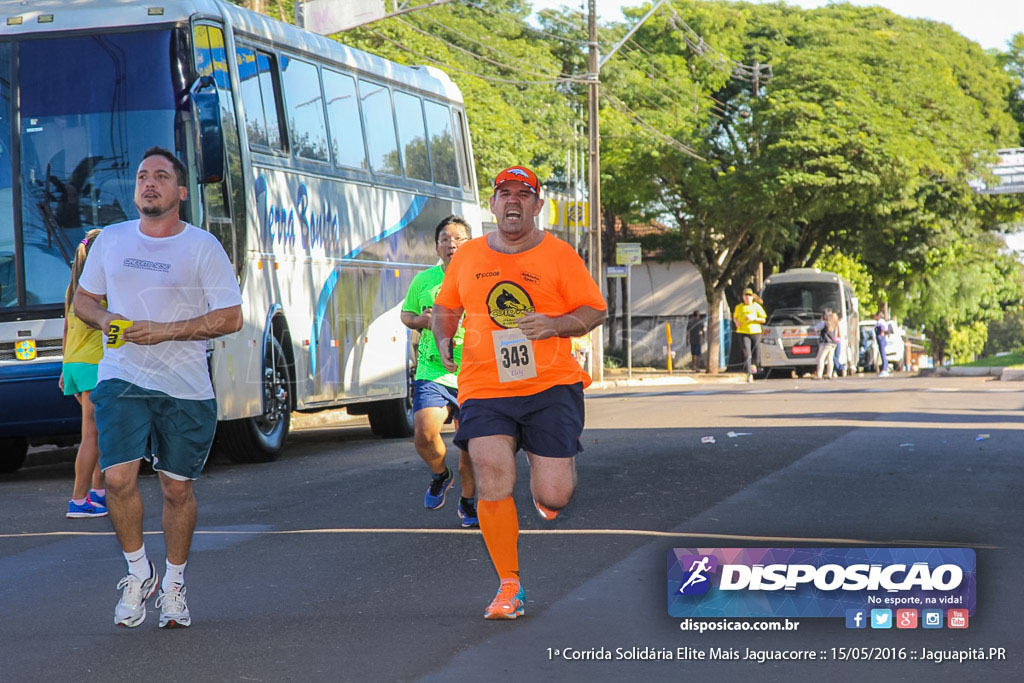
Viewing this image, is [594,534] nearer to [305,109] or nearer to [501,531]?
[501,531]

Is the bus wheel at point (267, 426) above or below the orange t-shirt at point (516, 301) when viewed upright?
below

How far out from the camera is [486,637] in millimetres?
5980

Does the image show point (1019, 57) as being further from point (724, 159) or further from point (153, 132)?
point (153, 132)

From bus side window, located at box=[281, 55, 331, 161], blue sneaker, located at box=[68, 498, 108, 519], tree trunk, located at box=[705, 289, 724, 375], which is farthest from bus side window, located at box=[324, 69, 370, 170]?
tree trunk, located at box=[705, 289, 724, 375]

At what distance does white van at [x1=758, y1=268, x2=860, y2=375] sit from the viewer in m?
40.3

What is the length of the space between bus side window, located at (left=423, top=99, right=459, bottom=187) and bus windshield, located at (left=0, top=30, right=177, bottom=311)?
570 cm

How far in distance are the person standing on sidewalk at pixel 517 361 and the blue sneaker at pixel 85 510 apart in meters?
4.41

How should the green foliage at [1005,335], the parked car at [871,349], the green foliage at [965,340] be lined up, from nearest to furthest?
the parked car at [871,349], the green foliage at [965,340], the green foliage at [1005,335]

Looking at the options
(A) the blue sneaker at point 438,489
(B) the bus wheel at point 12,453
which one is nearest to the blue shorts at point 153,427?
(A) the blue sneaker at point 438,489

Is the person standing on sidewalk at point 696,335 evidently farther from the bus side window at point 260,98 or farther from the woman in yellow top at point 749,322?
the bus side window at point 260,98

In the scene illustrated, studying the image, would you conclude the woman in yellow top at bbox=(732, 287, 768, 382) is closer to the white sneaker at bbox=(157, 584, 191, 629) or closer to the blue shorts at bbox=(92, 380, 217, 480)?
the blue shorts at bbox=(92, 380, 217, 480)

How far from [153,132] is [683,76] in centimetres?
3252

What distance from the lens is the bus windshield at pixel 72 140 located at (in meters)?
12.7

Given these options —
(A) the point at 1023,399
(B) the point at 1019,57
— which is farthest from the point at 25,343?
(B) the point at 1019,57
